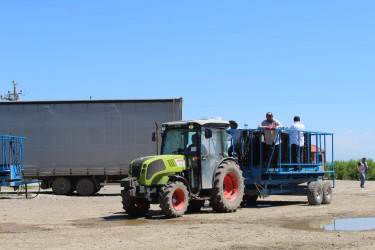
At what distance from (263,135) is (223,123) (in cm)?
183

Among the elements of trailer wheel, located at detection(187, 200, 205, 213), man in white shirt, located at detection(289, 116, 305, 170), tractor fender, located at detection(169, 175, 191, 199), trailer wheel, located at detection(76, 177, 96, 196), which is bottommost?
trailer wheel, located at detection(76, 177, 96, 196)

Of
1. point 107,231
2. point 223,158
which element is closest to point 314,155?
point 223,158

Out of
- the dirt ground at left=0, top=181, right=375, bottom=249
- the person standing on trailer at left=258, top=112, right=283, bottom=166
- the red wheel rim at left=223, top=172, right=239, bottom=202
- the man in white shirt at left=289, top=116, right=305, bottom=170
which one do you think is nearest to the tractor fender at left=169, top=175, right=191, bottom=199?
the dirt ground at left=0, top=181, right=375, bottom=249

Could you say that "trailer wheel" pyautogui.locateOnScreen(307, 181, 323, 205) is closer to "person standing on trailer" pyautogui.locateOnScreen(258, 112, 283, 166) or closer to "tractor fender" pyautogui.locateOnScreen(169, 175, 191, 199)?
"person standing on trailer" pyautogui.locateOnScreen(258, 112, 283, 166)

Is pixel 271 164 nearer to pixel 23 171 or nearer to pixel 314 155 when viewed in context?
pixel 314 155

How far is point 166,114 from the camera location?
23969 millimetres

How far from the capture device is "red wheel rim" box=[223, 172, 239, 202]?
49.4 feet

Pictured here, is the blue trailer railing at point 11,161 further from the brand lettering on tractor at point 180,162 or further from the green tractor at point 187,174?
the brand lettering on tractor at point 180,162

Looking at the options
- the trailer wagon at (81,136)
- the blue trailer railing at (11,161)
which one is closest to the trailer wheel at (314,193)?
the trailer wagon at (81,136)

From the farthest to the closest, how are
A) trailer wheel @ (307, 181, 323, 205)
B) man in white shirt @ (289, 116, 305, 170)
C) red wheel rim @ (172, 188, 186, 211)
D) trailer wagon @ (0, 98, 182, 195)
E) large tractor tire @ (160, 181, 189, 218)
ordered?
trailer wagon @ (0, 98, 182, 195), trailer wheel @ (307, 181, 323, 205), man in white shirt @ (289, 116, 305, 170), red wheel rim @ (172, 188, 186, 211), large tractor tire @ (160, 181, 189, 218)

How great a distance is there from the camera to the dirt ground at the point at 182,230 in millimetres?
9266

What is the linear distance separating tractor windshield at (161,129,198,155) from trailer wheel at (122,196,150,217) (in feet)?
4.78

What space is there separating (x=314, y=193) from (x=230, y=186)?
3.15 metres

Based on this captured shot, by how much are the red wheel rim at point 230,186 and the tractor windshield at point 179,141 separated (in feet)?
4.98
